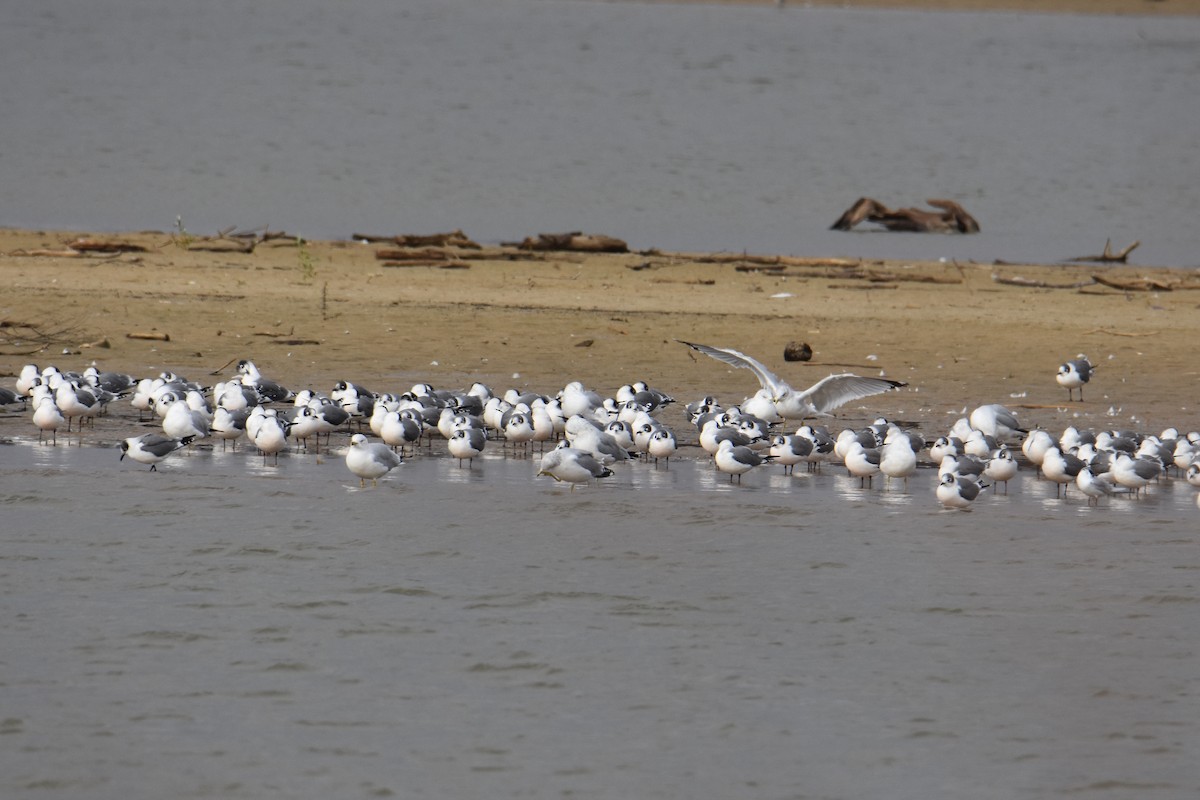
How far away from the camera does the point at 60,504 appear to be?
13242 millimetres

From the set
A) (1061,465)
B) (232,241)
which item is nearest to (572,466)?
(1061,465)

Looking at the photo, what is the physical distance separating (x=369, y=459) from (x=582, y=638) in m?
4.13

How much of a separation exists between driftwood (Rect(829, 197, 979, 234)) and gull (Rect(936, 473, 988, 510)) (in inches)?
720

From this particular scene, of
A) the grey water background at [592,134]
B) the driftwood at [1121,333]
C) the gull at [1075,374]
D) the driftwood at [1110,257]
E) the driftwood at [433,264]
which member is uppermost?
the grey water background at [592,134]

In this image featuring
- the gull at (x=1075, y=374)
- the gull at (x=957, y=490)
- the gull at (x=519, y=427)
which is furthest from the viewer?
the gull at (x=1075, y=374)

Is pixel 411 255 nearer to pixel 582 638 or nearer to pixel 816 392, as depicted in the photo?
pixel 816 392

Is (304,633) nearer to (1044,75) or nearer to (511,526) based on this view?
(511,526)

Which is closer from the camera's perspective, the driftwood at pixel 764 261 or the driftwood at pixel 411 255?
the driftwood at pixel 411 255

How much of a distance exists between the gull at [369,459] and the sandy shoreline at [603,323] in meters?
3.77

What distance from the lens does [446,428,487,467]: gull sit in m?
14.8

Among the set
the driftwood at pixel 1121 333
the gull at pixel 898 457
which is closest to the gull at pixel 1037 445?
the gull at pixel 898 457

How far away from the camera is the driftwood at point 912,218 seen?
3172cm

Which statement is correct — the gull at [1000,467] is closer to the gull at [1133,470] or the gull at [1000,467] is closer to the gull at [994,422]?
the gull at [1133,470]

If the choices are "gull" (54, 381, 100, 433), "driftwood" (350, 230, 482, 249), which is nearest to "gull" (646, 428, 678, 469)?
"gull" (54, 381, 100, 433)
